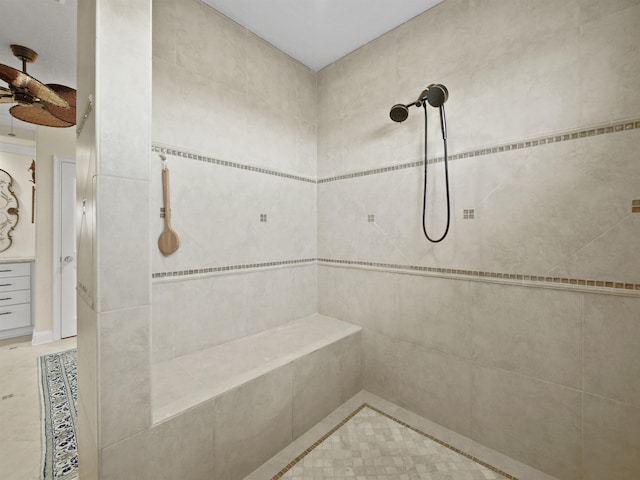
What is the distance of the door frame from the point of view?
3141mm

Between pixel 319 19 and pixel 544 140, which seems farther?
pixel 319 19

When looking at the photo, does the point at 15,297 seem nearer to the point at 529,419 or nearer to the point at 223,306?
the point at 223,306

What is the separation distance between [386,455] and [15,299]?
170 inches

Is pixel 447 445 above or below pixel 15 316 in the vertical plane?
below

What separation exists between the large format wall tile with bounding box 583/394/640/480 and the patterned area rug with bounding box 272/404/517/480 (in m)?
0.34

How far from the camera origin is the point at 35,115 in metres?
2.27

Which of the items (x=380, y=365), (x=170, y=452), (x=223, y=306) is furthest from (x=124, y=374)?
(x=380, y=365)

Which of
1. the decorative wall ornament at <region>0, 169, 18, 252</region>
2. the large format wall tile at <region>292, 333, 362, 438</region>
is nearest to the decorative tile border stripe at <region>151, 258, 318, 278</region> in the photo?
the large format wall tile at <region>292, 333, 362, 438</region>

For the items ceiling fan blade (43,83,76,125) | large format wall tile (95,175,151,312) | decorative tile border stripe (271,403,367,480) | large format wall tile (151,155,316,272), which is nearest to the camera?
large format wall tile (95,175,151,312)

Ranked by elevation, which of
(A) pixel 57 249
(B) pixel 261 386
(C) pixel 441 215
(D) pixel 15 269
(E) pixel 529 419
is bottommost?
(E) pixel 529 419

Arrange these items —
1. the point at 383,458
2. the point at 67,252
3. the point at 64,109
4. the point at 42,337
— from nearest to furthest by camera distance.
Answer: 1. the point at 383,458
2. the point at 64,109
3. the point at 42,337
4. the point at 67,252

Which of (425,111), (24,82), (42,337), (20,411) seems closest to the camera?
(425,111)

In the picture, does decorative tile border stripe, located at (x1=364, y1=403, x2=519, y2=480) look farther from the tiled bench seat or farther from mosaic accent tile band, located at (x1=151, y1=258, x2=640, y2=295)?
mosaic accent tile band, located at (x1=151, y1=258, x2=640, y2=295)

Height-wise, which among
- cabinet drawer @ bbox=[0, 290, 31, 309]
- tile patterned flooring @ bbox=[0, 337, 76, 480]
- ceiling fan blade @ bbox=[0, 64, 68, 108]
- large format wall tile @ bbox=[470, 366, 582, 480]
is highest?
ceiling fan blade @ bbox=[0, 64, 68, 108]
